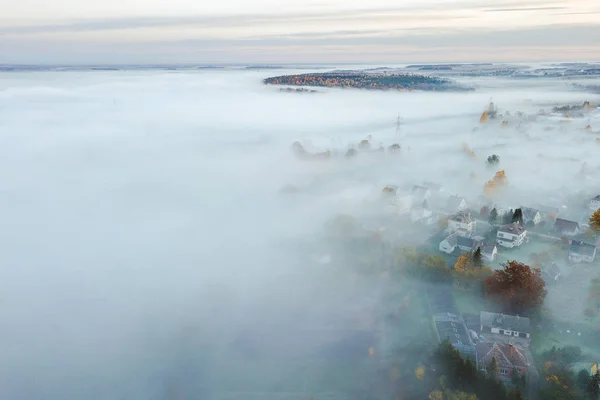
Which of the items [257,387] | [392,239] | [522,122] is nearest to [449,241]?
[392,239]

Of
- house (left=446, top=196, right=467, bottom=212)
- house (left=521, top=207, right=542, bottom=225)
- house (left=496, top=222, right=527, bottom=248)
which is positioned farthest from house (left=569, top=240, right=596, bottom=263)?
house (left=446, top=196, right=467, bottom=212)

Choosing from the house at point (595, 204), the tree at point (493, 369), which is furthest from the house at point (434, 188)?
the tree at point (493, 369)

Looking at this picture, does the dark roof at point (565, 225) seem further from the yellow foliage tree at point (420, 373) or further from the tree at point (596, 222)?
the yellow foliage tree at point (420, 373)

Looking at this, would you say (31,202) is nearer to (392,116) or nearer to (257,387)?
(257,387)

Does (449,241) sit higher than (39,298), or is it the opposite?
(449,241)

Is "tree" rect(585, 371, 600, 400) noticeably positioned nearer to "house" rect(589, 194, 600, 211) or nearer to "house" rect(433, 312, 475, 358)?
"house" rect(433, 312, 475, 358)
